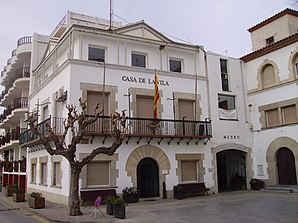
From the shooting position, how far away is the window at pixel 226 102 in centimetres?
2164

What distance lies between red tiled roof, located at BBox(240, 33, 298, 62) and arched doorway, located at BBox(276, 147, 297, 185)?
6.49 m

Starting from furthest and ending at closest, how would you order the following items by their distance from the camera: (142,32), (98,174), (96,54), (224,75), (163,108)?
(224,75) < (142,32) < (163,108) < (96,54) < (98,174)

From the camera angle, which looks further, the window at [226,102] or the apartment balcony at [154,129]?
the window at [226,102]

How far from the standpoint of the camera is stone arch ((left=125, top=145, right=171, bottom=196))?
1742 cm

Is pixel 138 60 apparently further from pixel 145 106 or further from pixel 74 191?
pixel 74 191

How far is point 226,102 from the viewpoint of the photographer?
2186 centimetres

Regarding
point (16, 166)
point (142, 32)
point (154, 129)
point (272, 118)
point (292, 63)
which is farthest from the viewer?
point (16, 166)

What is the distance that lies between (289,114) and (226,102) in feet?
13.4

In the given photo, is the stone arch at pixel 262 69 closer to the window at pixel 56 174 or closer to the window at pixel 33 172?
the window at pixel 56 174

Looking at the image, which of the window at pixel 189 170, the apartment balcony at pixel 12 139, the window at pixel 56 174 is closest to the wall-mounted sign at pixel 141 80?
the window at pixel 189 170

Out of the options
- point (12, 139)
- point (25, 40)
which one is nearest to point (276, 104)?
point (25, 40)

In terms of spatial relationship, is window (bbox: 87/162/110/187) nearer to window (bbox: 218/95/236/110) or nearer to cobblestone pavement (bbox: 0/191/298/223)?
cobblestone pavement (bbox: 0/191/298/223)

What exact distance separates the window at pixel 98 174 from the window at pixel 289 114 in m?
11.4

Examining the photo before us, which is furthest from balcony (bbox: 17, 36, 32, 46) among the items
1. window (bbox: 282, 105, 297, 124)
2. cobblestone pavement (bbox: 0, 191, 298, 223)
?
window (bbox: 282, 105, 297, 124)
